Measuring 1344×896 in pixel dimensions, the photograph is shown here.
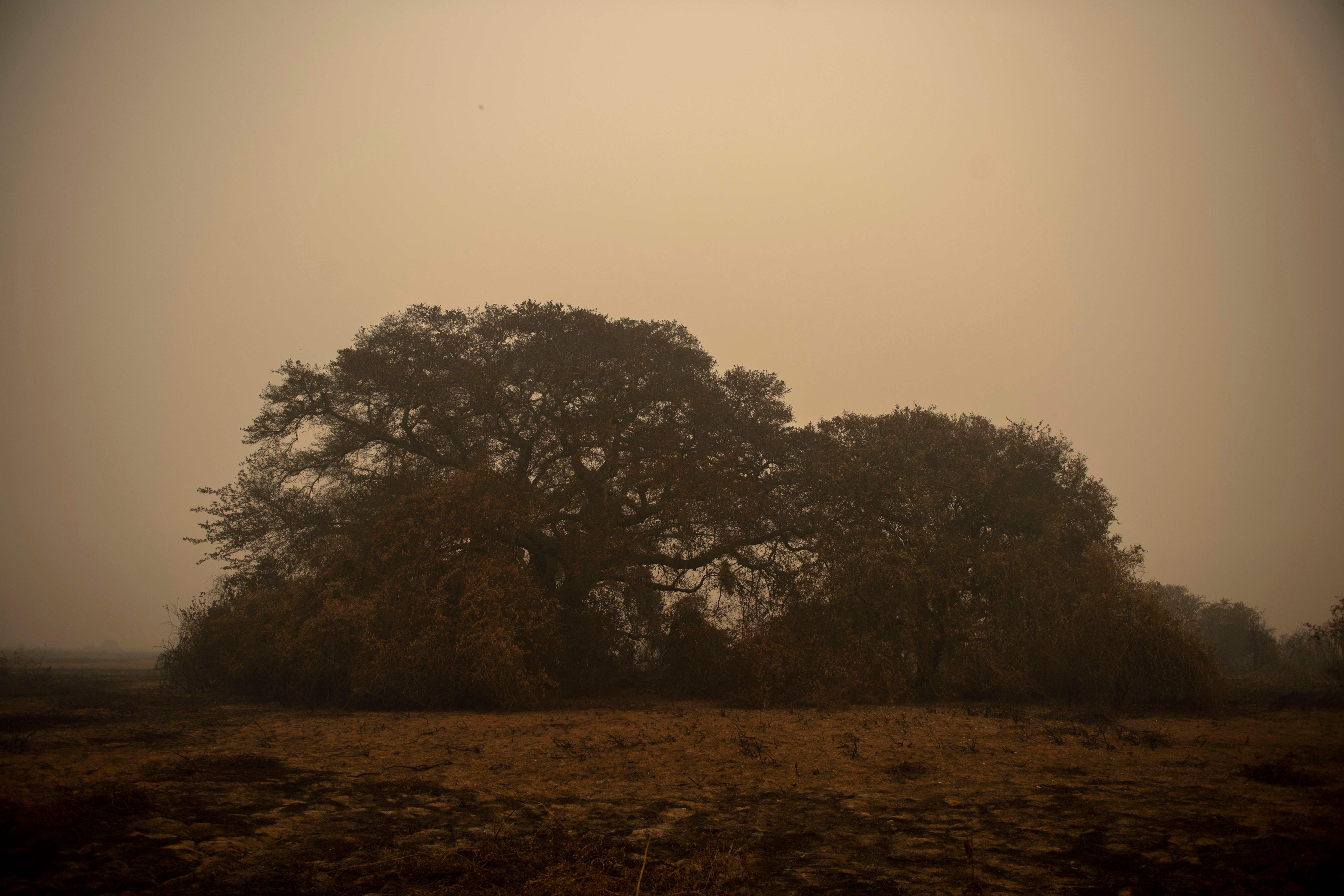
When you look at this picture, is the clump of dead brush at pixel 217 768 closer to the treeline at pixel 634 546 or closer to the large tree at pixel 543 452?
the treeline at pixel 634 546

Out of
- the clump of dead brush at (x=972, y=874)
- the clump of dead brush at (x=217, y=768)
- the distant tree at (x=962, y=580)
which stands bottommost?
the clump of dead brush at (x=217, y=768)

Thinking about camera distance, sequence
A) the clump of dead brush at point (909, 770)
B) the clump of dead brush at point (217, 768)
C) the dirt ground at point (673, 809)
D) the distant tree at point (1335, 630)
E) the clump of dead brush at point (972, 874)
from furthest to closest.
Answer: the distant tree at point (1335, 630) < the clump of dead brush at point (909, 770) < the clump of dead brush at point (217, 768) < the dirt ground at point (673, 809) < the clump of dead brush at point (972, 874)

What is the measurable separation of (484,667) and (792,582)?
7654mm

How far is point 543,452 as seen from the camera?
711 inches

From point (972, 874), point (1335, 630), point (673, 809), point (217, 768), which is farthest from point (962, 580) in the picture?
point (217, 768)

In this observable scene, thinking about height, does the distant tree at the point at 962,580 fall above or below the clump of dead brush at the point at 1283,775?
above

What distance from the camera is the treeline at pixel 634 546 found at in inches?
548

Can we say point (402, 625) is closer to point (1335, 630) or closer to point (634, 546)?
point (634, 546)

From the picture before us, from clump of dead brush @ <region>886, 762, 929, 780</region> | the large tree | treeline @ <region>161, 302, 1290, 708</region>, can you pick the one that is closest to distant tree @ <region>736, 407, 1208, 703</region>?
treeline @ <region>161, 302, 1290, 708</region>

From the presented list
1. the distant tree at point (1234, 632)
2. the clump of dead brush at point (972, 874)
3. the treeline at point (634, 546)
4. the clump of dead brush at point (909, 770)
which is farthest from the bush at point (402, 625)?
the distant tree at point (1234, 632)

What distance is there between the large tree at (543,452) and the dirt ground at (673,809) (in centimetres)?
678

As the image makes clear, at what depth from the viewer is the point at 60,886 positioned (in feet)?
13.3

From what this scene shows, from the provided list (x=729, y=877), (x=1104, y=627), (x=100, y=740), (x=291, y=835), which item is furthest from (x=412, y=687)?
(x=1104, y=627)

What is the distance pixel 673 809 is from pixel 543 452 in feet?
41.5
